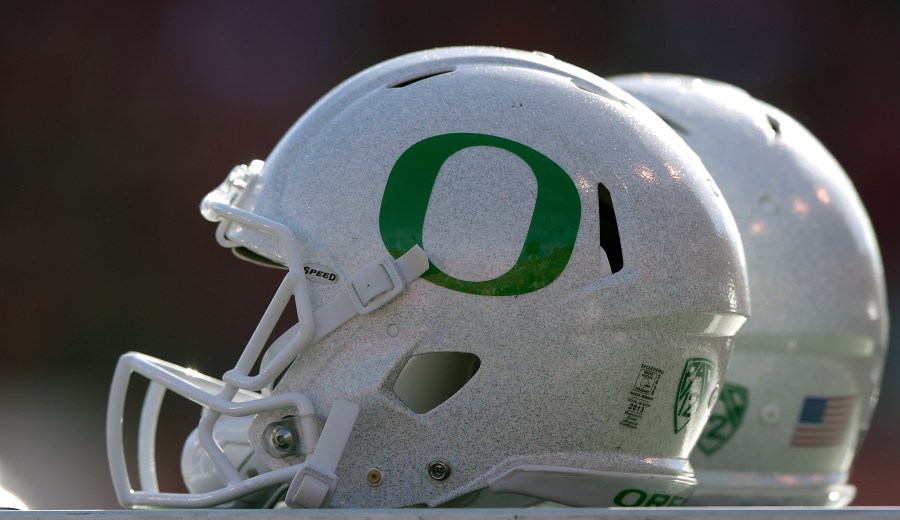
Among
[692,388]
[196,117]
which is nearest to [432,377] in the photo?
[692,388]

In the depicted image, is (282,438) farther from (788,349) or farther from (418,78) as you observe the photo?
(788,349)

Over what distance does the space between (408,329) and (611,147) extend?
40 centimetres

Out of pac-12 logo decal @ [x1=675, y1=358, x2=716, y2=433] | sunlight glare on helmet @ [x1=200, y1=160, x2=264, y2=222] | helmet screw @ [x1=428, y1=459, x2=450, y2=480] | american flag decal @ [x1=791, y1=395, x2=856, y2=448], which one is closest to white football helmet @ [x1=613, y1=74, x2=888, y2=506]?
american flag decal @ [x1=791, y1=395, x2=856, y2=448]

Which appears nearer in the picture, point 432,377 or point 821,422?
point 432,377

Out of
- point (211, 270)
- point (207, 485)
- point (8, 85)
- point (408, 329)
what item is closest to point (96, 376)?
point (211, 270)

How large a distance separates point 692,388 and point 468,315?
37 cm

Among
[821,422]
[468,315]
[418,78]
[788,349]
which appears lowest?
[821,422]

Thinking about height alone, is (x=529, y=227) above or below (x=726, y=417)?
above

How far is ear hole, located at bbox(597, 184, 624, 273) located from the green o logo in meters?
0.04

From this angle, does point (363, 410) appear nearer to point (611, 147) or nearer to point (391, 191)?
point (391, 191)

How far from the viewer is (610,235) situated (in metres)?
1.63

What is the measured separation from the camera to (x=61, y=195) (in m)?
6.17

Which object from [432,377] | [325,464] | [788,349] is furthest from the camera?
[788,349]

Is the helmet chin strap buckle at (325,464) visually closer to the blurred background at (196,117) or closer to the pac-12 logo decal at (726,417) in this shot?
the pac-12 logo decal at (726,417)
